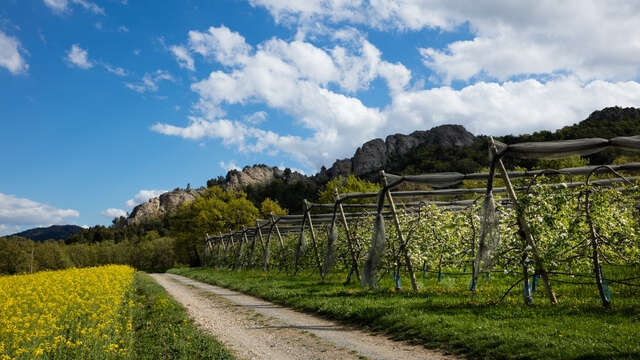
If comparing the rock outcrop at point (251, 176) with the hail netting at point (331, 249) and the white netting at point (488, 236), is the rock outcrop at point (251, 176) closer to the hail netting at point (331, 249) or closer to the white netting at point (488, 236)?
the hail netting at point (331, 249)

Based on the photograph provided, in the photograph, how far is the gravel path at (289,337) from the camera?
→ 21.4 feet

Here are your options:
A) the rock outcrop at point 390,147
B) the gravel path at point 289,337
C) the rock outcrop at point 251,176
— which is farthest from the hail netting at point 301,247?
the rock outcrop at point 251,176

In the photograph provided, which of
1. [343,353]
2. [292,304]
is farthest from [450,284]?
[343,353]

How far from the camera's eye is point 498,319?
720cm

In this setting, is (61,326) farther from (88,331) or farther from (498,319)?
(498,319)

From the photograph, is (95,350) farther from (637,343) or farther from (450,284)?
(450,284)

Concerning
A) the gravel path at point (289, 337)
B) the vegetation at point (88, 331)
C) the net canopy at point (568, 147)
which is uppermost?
the net canopy at point (568, 147)

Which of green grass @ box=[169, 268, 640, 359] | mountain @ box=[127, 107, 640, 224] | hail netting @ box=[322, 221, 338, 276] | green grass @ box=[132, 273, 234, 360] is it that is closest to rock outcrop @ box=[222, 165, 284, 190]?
mountain @ box=[127, 107, 640, 224]

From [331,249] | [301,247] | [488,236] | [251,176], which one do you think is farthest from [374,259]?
[251,176]

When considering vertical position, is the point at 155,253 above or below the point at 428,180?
below

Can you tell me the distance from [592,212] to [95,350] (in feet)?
32.3

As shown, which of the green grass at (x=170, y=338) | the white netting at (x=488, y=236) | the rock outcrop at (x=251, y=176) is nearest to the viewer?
the green grass at (x=170, y=338)

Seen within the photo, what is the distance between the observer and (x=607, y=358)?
4.82m

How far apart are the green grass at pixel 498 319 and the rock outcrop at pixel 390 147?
7585cm
